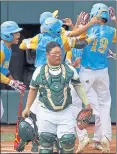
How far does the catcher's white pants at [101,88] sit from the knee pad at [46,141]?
6.39ft

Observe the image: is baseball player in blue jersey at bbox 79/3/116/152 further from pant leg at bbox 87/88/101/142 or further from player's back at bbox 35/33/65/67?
player's back at bbox 35/33/65/67

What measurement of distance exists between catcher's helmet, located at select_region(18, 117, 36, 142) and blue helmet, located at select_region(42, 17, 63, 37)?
1272 mm

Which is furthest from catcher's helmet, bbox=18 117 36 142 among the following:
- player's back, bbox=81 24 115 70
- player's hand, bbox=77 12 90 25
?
player's hand, bbox=77 12 90 25

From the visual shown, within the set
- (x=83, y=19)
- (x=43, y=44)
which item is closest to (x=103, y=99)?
(x=83, y=19)

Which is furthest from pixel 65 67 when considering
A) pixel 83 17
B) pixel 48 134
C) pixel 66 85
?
pixel 83 17

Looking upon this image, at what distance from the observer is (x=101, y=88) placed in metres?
10.3

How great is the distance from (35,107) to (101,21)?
1.69 meters

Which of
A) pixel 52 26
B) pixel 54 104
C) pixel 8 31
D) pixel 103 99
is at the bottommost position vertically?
pixel 103 99

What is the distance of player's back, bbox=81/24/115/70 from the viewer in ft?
33.5

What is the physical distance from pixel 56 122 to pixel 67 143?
0.30 metres

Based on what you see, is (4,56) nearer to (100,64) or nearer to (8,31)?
(8,31)

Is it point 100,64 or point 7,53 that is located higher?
point 7,53

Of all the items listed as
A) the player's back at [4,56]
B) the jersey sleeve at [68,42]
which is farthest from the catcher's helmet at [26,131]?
the jersey sleeve at [68,42]

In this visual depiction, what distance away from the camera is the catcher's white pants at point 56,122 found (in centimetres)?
831
